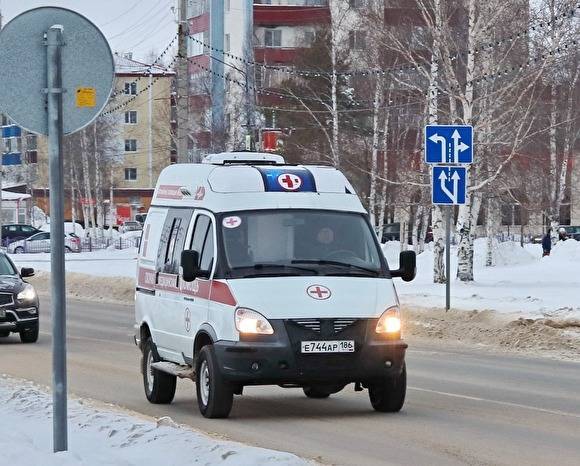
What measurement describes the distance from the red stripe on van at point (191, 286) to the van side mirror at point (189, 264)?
Answer: 156mm

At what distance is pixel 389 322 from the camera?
13.5 metres

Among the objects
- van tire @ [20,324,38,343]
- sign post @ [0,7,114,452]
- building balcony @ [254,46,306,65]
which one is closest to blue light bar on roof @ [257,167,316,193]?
sign post @ [0,7,114,452]

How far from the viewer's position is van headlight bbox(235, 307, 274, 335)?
13188 mm

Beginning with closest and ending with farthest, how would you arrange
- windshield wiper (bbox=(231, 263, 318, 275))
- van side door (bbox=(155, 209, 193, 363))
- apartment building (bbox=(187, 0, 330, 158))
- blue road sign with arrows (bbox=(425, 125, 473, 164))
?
windshield wiper (bbox=(231, 263, 318, 275))
van side door (bbox=(155, 209, 193, 363))
blue road sign with arrows (bbox=(425, 125, 473, 164))
apartment building (bbox=(187, 0, 330, 158))

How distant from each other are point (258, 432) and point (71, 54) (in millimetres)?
4834

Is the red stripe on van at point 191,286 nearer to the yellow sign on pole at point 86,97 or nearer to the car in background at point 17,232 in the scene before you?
the yellow sign on pole at point 86,97

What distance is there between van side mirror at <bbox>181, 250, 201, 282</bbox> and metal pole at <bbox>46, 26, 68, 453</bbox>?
534cm

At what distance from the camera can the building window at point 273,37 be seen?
92625 millimetres

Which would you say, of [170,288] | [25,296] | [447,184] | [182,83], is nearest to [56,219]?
[170,288]

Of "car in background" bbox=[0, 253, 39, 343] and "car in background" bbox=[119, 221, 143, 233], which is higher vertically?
"car in background" bbox=[0, 253, 39, 343]

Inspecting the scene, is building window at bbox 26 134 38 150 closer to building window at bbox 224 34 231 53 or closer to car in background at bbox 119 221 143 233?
car in background at bbox 119 221 143 233

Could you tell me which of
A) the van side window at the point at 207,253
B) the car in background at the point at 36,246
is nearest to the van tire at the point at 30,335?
the van side window at the point at 207,253

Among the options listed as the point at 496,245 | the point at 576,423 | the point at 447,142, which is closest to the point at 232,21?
the point at 496,245

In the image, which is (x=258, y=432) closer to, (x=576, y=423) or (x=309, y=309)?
(x=309, y=309)
